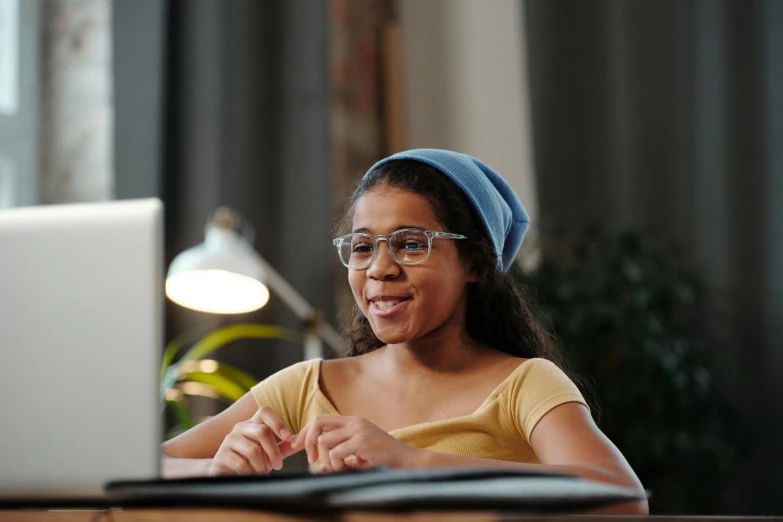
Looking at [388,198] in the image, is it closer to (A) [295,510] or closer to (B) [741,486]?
(A) [295,510]

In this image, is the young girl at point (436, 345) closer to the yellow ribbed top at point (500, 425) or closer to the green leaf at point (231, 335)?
the yellow ribbed top at point (500, 425)

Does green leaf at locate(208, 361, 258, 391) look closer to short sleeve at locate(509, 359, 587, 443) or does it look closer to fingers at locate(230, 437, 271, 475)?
short sleeve at locate(509, 359, 587, 443)

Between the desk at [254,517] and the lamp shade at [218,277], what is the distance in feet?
4.67

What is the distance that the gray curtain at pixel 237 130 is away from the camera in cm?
268

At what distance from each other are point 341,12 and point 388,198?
6.33 feet

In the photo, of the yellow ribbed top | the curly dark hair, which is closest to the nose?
the curly dark hair

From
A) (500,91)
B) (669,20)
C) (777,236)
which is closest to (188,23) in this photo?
(500,91)

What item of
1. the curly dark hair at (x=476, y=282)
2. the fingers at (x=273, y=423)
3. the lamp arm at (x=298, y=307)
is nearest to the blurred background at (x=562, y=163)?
the lamp arm at (x=298, y=307)

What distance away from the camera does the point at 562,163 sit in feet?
9.75

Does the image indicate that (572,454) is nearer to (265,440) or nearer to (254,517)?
(265,440)

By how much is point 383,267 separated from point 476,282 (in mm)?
203

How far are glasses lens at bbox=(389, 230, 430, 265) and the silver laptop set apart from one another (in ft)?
1.89

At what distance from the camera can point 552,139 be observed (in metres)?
2.98

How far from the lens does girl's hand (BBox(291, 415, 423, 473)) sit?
0.86m
